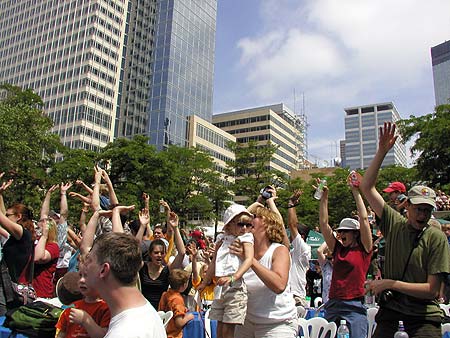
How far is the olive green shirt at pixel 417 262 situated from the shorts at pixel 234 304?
1145 millimetres

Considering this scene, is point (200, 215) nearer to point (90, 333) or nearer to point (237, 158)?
point (237, 158)

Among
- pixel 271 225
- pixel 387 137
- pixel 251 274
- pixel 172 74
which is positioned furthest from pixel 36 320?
pixel 172 74

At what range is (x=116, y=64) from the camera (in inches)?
3081

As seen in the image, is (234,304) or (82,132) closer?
(234,304)

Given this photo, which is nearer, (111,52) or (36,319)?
(36,319)

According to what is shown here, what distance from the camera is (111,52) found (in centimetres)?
7769

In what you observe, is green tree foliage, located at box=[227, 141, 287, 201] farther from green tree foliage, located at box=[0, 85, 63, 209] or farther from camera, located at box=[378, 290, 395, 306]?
camera, located at box=[378, 290, 395, 306]

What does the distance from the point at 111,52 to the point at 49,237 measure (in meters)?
78.4

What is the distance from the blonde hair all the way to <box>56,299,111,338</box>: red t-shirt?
145 centimetres

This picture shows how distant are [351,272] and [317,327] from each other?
2.46ft

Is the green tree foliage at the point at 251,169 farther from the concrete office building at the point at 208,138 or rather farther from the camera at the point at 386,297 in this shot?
the concrete office building at the point at 208,138

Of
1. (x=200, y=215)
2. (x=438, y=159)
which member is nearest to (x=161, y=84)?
(x=200, y=215)

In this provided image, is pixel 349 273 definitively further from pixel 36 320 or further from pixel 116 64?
pixel 116 64

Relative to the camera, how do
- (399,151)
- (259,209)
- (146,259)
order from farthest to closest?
1. (399,151)
2. (146,259)
3. (259,209)
